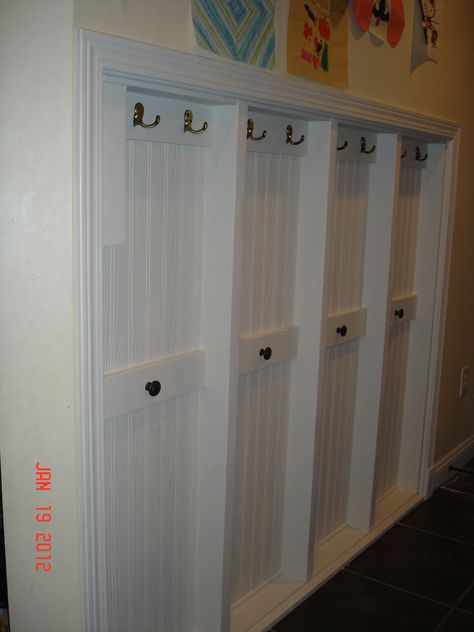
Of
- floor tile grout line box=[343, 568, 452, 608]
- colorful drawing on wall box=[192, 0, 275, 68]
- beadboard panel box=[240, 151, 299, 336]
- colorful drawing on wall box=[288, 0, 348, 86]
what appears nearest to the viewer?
colorful drawing on wall box=[192, 0, 275, 68]

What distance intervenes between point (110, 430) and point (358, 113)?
1338 millimetres

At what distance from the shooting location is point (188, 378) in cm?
201

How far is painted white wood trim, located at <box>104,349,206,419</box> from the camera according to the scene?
1.77m

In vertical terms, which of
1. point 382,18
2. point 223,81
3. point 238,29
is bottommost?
point 223,81

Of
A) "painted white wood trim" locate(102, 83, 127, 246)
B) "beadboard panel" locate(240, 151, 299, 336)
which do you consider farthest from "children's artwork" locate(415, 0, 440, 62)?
"painted white wood trim" locate(102, 83, 127, 246)

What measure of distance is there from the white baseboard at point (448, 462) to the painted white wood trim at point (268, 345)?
1312 mm

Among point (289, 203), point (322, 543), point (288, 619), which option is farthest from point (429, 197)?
point (288, 619)

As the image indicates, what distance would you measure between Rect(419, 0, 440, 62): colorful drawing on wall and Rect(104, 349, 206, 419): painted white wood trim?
159 cm

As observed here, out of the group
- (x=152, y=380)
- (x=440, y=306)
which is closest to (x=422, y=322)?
(x=440, y=306)

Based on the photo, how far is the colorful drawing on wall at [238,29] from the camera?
1717mm

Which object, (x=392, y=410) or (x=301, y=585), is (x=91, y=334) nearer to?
(x=301, y=585)

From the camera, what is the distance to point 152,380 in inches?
74.2

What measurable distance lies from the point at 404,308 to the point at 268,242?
1.08 meters

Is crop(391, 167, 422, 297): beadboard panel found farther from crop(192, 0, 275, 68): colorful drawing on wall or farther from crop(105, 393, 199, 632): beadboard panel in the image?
crop(105, 393, 199, 632): beadboard panel
